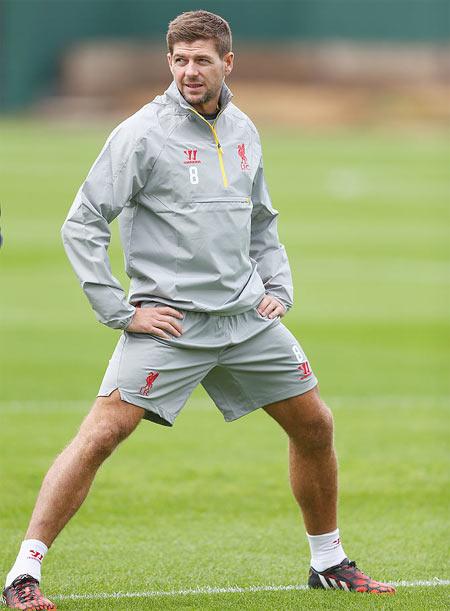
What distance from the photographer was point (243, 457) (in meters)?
9.55

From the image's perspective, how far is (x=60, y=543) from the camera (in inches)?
292

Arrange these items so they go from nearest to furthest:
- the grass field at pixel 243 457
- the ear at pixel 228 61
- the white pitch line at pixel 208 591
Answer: the ear at pixel 228 61, the white pitch line at pixel 208 591, the grass field at pixel 243 457

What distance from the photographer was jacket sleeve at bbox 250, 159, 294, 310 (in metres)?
6.56

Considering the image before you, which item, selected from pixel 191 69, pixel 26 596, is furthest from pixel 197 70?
pixel 26 596

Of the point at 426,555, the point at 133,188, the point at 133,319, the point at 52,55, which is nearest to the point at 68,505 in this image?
the point at 133,319

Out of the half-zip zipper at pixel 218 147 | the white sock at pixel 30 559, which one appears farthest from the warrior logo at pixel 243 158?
the white sock at pixel 30 559

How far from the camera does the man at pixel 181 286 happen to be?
19.7ft

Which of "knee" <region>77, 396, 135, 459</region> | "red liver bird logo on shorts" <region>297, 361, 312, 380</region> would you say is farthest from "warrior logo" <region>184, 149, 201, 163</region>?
"knee" <region>77, 396, 135, 459</region>

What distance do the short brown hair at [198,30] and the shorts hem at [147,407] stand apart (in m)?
1.46

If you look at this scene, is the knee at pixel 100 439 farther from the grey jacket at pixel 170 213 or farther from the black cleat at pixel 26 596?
the black cleat at pixel 26 596

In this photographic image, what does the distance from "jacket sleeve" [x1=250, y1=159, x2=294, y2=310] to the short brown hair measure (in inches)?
26.6

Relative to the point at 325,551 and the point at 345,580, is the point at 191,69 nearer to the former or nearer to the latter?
the point at 325,551

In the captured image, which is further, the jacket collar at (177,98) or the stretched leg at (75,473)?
the jacket collar at (177,98)

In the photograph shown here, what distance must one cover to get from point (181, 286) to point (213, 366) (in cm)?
40
